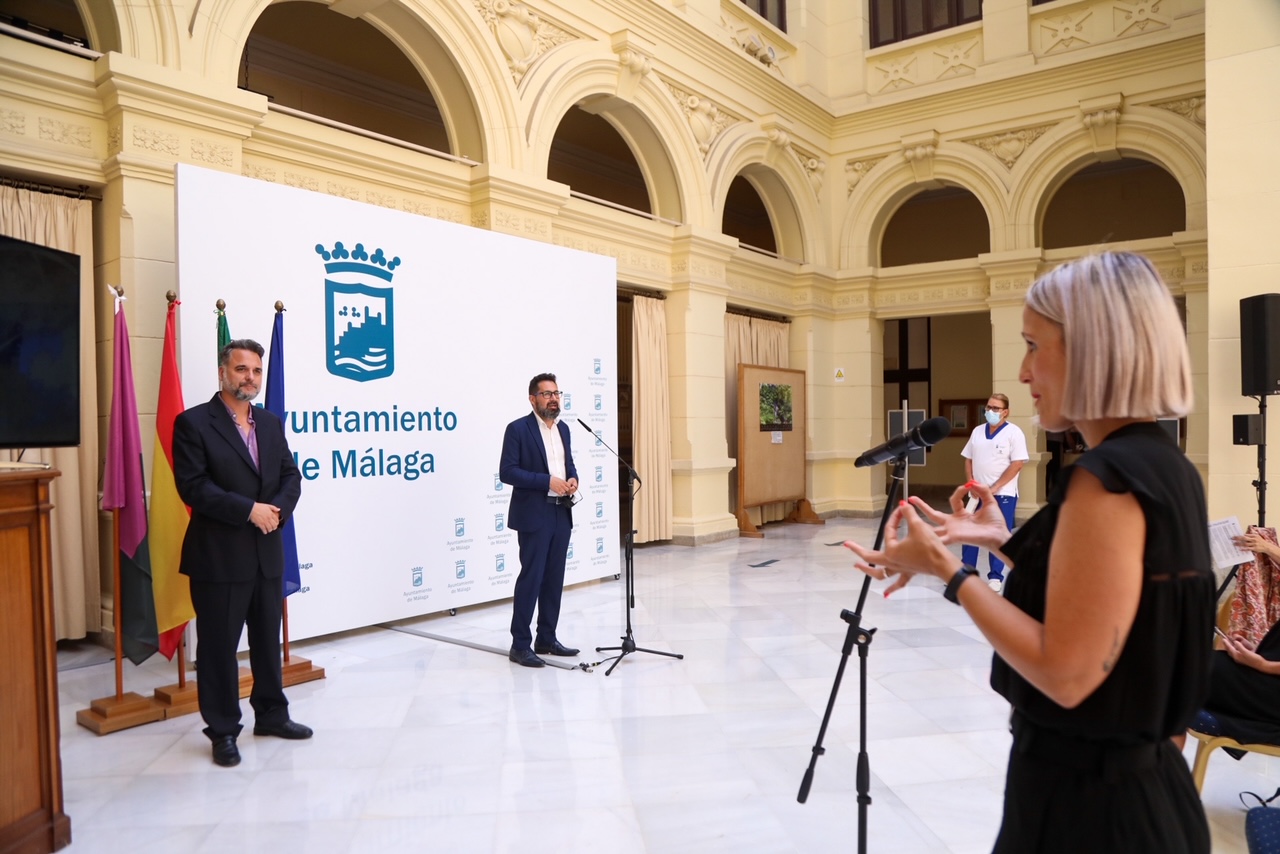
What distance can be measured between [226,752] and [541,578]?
188cm

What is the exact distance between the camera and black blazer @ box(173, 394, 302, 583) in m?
3.27

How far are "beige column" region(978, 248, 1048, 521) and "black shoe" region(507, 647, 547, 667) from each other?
770 cm

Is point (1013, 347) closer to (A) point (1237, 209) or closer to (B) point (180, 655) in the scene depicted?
(A) point (1237, 209)

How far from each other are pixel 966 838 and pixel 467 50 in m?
6.33

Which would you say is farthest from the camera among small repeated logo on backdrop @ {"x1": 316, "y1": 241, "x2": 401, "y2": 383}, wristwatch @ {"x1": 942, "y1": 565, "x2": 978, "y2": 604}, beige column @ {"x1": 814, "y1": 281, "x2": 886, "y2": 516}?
beige column @ {"x1": 814, "y1": 281, "x2": 886, "y2": 516}

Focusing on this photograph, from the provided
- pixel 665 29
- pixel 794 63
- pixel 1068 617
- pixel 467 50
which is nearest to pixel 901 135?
pixel 794 63

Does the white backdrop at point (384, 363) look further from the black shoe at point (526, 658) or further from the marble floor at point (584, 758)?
the black shoe at point (526, 658)

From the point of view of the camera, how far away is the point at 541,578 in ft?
15.4

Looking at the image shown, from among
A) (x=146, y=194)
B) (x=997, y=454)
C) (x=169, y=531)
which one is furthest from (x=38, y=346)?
(x=997, y=454)

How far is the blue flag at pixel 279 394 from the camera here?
13.7ft

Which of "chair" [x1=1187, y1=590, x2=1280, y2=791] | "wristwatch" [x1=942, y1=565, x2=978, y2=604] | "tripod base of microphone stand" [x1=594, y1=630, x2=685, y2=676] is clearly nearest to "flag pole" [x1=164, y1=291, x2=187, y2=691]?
"tripod base of microphone stand" [x1=594, y1=630, x2=685, y2=676]

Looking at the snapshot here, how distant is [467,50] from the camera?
6.38m

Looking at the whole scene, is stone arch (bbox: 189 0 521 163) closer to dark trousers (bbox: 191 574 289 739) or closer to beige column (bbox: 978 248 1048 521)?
dark trousers (bbox: 191 574 289 739)

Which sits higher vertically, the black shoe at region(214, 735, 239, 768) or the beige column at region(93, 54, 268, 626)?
the beige column at region(93, 54, 268, 626)
